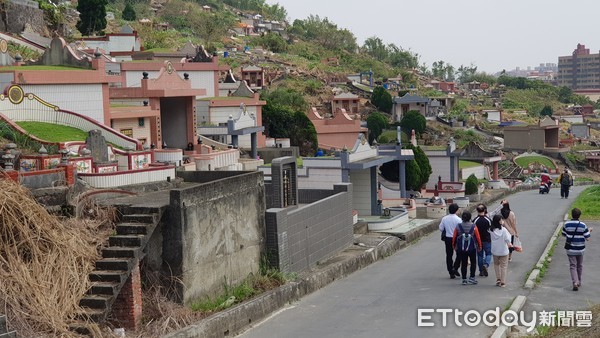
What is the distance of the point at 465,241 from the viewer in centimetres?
1587

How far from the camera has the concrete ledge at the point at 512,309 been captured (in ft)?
39.9

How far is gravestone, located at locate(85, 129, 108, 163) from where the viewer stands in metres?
18.9

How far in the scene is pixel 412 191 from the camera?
38938 mm

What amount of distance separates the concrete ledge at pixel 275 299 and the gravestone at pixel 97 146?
17.9 ft

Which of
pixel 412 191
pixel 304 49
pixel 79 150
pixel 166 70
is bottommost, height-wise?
pixel 412 191

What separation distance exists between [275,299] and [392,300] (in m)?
2.06

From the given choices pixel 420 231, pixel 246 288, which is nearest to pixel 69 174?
pixel 246 288

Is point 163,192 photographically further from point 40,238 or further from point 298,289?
point 40,238

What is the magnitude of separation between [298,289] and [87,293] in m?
4.91

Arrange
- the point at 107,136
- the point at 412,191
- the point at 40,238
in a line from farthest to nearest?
the point at 412,191, the point at 107,136, the point at 40,238

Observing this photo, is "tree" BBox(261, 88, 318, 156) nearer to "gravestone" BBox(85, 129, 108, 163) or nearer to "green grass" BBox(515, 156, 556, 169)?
"gravestone" BBox(85, 129, 108, 163)

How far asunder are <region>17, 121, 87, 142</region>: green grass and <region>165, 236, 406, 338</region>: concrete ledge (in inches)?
281

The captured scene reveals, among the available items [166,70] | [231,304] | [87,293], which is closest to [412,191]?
[166,70]

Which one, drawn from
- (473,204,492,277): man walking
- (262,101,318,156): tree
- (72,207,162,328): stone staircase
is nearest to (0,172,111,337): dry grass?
(72,207,162,328): stone staircase
